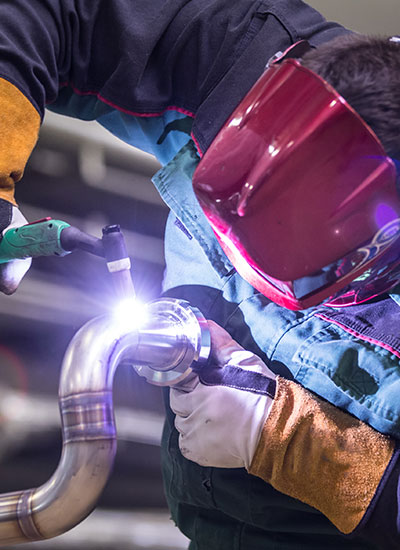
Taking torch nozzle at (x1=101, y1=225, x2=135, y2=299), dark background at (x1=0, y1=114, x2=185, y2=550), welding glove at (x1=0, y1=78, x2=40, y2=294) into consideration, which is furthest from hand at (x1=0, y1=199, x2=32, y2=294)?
dark background at (x1=0, y1=114, x2=185, y2=550)

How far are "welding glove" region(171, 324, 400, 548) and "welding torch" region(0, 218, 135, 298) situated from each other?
0.20 meters

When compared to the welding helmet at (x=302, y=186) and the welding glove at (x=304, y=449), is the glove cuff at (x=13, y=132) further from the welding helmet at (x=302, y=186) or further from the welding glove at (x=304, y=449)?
the welding glove at (x=304, y=449)

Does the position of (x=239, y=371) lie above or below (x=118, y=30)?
below

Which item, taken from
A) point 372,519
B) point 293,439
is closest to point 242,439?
point 293,439

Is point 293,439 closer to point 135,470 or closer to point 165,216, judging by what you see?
point 135,470

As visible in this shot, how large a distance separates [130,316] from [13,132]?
308mm

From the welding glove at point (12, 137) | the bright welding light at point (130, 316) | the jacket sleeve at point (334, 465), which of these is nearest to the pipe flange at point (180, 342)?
the bright welding light at point (130, 316)

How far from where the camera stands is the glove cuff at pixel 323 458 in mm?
717

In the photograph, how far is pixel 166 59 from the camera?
2.83 ft

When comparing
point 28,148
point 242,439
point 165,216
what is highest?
point 28,148

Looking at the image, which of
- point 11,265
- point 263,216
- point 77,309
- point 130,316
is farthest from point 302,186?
point 77,309

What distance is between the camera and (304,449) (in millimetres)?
740

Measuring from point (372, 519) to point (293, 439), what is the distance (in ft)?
0.44

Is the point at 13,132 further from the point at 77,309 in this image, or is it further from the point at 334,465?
the point at 334,465
